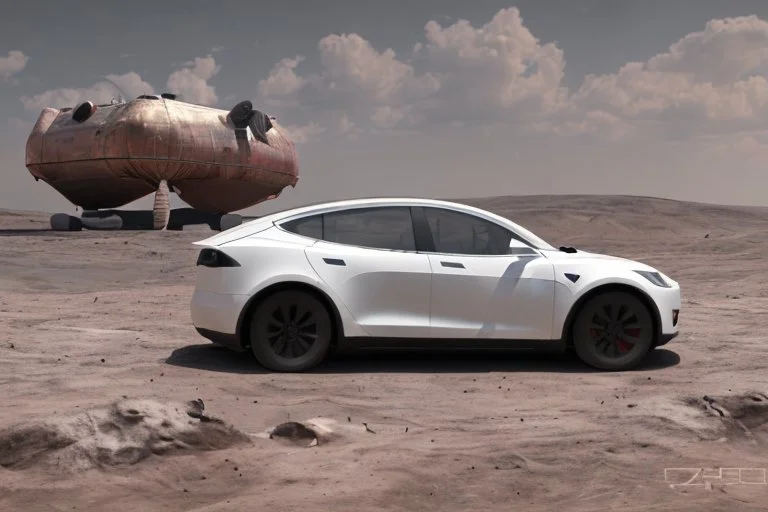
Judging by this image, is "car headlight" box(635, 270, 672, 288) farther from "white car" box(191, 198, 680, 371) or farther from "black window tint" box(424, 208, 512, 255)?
"black window tint" box(424, 208, 512, 255)

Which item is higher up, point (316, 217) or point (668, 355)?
point (316, 217)

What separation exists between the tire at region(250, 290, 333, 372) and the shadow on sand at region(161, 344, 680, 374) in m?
0.19

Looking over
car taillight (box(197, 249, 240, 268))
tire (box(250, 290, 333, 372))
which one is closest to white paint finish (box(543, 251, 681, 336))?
tire (box(250, 290, 333, 372))

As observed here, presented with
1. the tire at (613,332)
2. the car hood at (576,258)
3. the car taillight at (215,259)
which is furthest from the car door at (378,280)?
the tire at (613,332)

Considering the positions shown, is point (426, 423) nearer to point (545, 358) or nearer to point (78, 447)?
point (78, 447)

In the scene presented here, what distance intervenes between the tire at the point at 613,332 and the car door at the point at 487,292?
1.07 feet

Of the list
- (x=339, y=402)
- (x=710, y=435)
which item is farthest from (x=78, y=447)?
(x=710, y=435)

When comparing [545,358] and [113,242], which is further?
[113,242]

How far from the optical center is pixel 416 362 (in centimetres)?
822

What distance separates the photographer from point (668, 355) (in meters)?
8.50

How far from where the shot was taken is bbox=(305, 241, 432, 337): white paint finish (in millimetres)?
7469

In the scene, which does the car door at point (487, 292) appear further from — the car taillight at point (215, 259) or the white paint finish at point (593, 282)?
the car taillight at point (215, 259)

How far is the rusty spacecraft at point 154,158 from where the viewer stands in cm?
2872

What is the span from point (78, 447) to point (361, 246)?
10.8 ft
